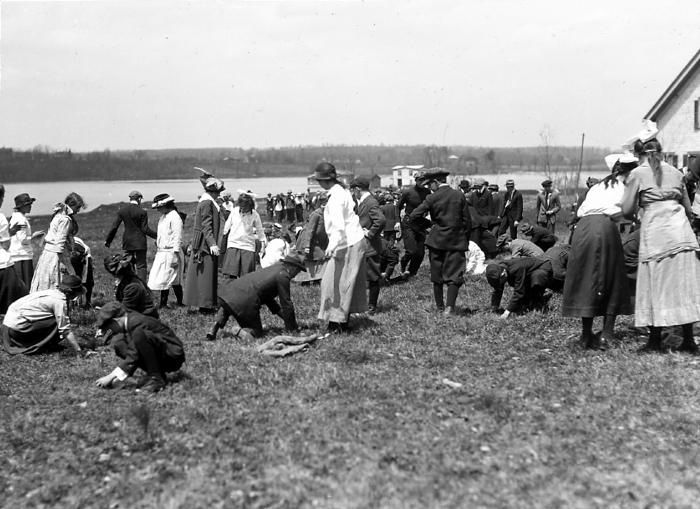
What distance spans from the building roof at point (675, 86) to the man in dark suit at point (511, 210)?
63.0 feet

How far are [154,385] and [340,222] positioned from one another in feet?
9.66

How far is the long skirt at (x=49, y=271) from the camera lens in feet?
32.1

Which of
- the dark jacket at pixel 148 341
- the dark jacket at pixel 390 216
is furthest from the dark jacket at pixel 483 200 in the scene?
the dark jacket at pixel 148 341

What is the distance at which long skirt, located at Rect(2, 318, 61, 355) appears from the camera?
8477 millimetres

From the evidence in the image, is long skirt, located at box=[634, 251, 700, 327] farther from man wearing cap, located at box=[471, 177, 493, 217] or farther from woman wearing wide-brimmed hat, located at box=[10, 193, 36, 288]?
man wearing cap, located at box=[471, 177, 493, 217]

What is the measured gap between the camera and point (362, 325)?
8984 mm

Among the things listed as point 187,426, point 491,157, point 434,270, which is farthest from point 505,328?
point 491,157

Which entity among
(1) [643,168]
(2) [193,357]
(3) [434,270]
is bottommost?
(2) [193,357]

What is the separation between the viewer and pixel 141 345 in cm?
651

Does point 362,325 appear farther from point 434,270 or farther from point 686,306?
point 686,306

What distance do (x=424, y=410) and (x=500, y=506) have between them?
5.18ft

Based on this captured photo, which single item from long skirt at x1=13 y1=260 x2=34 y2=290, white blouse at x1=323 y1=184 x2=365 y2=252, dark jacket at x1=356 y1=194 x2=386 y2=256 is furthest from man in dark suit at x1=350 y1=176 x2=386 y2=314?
long skirt at x1=13 y1=260 x2=34 y2=290

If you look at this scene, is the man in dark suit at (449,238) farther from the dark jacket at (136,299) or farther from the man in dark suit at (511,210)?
the man in dark suit at (511,210)

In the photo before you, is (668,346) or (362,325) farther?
(362,325)
